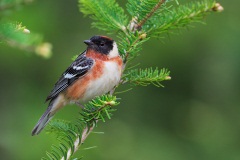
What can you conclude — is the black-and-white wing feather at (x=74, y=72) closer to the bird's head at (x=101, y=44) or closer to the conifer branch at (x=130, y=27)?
the bird's head at (x=101, y=44)

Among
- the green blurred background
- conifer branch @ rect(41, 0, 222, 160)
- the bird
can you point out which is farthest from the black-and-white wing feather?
conifer branch @ rect(41, 0, 222, 160)

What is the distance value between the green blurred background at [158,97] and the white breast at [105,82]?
4.94ft

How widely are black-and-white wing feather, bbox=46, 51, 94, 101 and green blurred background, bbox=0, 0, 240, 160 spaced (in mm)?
1128

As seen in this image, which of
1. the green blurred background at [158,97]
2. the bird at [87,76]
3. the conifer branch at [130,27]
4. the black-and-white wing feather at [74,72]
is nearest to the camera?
the conifer branch at [130,27]

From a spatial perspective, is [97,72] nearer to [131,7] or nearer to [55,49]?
[131,7]

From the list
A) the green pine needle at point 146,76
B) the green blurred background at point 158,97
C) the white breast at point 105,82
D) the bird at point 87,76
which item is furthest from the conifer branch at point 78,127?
the green blurred background at point 158,97

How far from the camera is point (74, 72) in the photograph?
4887 mm

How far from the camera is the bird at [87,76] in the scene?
4531mm

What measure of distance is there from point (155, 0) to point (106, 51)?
1893 millimetres

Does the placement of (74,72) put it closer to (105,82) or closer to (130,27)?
(105,82)

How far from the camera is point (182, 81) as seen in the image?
6.86 meters

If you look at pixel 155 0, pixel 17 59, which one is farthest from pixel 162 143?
pixel 155 0

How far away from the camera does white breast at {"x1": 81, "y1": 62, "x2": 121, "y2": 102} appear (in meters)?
4.20

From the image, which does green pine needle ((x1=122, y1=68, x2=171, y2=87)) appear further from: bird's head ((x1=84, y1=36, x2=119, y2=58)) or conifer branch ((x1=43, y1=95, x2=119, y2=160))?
bird's head ((x1=84, y1=36, x2=119, y2=58))
